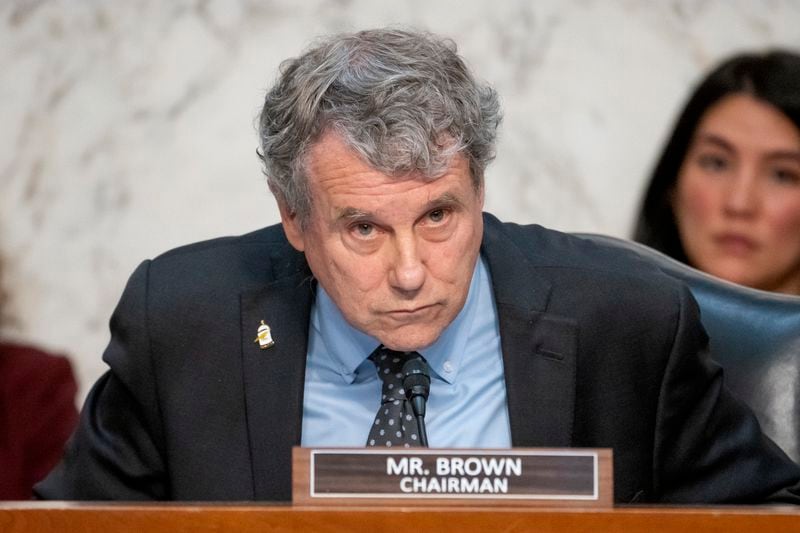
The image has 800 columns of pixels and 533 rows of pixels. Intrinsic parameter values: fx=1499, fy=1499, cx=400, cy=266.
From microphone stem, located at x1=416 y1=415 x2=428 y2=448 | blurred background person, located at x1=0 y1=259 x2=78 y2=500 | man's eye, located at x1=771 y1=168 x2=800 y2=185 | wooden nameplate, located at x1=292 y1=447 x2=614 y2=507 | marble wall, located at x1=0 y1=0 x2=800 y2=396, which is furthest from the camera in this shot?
marble wall, located at x1=0 y1=0 x2=800 y2=396

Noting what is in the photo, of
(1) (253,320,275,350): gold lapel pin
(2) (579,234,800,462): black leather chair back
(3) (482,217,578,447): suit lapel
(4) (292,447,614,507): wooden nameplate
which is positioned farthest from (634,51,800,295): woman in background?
(4) (292,447,614,507): wooden nameplate

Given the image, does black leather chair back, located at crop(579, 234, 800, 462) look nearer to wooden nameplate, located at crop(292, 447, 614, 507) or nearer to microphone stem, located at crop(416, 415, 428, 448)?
microphone stem, located at crop(416, 415, 428, 448)

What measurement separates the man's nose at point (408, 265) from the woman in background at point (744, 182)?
149 cm

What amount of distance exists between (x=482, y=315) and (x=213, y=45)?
5.14 feet

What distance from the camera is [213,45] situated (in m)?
3.83

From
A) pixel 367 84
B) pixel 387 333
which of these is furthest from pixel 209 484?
pixel 367 84

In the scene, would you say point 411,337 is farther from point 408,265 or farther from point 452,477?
point 452,477

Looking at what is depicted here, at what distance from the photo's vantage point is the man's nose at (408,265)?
2215 mm

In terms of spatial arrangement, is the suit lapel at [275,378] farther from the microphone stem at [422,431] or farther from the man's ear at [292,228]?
the microphone stem at [422,431]

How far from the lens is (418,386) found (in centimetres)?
218

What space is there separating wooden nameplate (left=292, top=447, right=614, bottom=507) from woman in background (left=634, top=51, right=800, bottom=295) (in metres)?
1.82

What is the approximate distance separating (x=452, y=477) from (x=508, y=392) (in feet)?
1.96

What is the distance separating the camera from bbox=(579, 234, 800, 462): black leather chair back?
99.6 inches

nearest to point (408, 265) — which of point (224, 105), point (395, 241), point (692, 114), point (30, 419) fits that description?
point (395, 241)
